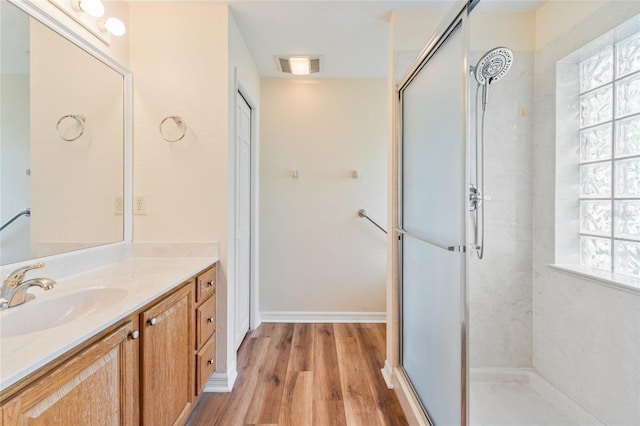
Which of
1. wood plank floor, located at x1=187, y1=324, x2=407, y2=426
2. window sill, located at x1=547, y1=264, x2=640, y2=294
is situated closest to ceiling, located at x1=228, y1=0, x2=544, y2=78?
window sill, located at x1=547, y1=264, x2=640, y2=294

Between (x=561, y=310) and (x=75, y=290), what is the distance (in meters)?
2.50

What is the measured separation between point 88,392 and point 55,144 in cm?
115

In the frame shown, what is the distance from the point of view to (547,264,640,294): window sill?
A: 4.36 feet

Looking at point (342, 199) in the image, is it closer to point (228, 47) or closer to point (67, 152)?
point (228, 47)

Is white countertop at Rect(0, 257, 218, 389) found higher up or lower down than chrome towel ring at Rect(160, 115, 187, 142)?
lower down

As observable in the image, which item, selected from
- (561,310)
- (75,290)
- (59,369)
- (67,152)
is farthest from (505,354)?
(67,152)

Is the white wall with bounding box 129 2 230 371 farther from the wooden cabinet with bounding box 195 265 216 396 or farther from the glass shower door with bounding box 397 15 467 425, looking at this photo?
the glass shower door with bounding box 397 15 467 425

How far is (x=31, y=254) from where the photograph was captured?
1.21 meters

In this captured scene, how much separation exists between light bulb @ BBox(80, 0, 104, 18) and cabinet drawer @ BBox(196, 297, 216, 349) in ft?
5.35

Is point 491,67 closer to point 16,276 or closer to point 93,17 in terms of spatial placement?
point 93,17

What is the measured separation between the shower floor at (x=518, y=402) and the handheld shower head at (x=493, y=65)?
6.20 ft

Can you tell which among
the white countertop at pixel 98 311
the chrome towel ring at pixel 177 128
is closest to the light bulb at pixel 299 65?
the chrome towel ring at pixel 177 128

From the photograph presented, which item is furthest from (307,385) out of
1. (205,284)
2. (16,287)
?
(16,287)

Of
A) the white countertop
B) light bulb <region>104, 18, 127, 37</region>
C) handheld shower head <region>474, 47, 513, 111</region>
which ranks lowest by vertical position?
the white countertop
